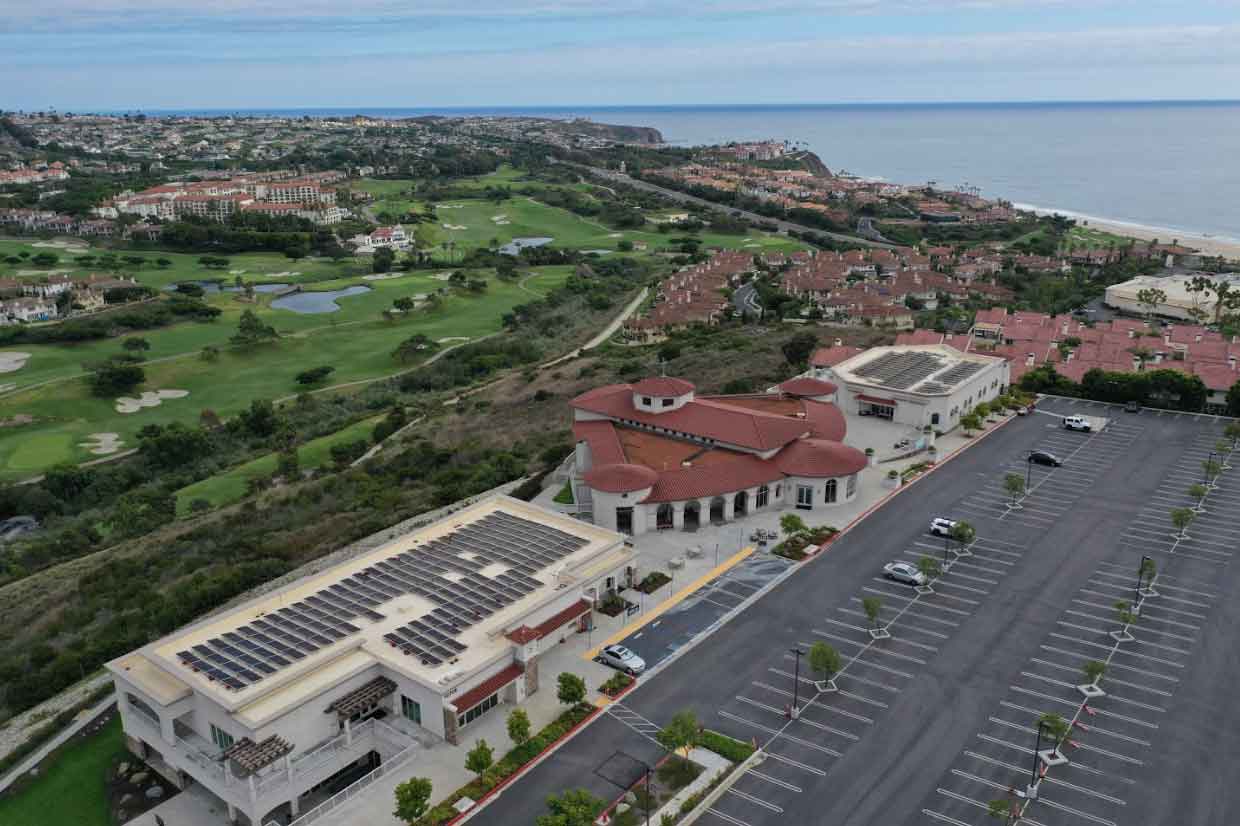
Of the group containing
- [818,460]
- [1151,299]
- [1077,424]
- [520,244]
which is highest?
[1151,299]

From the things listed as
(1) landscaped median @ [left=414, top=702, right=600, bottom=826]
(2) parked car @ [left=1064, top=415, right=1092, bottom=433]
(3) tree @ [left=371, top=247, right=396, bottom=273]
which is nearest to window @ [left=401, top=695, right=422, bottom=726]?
(1) landscaped median @ [left=414, top=702, right=600, bottom=826]

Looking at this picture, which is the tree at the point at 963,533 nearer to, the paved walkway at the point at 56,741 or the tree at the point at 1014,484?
the tree at the point at 1014,484

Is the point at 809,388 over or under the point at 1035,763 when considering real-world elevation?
over

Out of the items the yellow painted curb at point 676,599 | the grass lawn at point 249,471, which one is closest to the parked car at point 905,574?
the yellow painted curb at point 676,599

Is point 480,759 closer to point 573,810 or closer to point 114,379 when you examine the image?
point 573,810

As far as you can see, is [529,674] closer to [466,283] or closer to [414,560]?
[414,560]

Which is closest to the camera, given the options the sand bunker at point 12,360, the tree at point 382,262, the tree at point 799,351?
the tree at point 799,351

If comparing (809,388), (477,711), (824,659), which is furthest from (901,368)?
(477,711)
